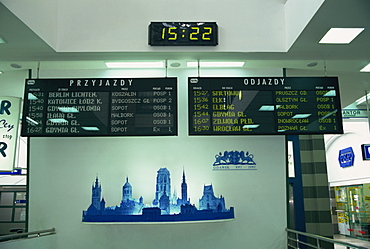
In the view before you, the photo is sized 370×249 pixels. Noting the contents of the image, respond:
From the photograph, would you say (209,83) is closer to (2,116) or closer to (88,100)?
(88,100)

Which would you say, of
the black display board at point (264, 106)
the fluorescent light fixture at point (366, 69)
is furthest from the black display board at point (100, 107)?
the fluorescent light fixture at point (366, 69)

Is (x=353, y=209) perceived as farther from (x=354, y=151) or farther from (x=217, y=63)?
(x=217, y=63)

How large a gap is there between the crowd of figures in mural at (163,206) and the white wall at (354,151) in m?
7.67

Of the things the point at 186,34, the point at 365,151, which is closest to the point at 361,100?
the point at 365,151

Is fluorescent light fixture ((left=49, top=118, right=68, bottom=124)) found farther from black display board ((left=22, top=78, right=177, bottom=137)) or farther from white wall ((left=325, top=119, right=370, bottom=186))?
white wall ((left=325, top=119, right=370, bottom=186))

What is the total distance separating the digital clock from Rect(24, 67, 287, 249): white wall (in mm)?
1140

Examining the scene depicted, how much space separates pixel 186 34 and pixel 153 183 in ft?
7.75

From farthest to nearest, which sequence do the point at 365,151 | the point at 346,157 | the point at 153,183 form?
the point at 346,157 < the point at 365,151 < the point at 153,183

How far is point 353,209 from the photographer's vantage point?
1309cm

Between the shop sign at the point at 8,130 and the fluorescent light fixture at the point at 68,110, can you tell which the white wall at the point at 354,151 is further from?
the shop sign at the point at 8,130

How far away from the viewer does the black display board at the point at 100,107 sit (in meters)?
4.60

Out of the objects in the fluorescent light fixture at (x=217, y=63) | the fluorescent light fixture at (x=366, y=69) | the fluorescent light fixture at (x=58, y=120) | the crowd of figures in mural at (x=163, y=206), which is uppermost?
the fluorescent light fixture at (x=217, y=63)

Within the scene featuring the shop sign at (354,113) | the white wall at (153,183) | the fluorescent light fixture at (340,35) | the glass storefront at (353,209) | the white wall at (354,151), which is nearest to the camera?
the fluorescent light fixture at (340,35)

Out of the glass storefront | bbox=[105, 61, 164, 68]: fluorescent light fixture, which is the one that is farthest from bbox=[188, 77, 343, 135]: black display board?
the glass storefront
